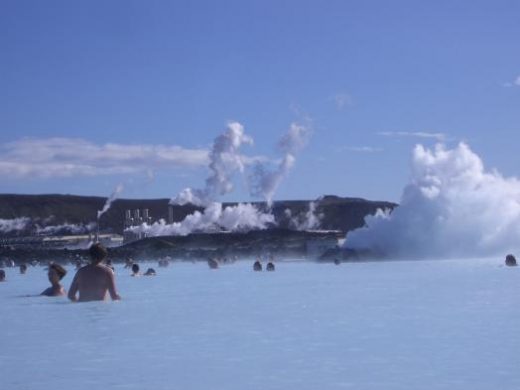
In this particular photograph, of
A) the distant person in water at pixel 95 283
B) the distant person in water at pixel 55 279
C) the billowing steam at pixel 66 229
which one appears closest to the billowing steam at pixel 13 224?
the billowing steam at pixel 66 229

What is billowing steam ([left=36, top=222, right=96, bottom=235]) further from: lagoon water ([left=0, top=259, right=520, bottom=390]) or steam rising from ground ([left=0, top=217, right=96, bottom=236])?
lagoon water ([left=0, top=259, right=520, bottom=390])

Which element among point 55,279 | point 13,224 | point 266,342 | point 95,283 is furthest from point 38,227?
point 266,342

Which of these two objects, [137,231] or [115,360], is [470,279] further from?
[137,231]

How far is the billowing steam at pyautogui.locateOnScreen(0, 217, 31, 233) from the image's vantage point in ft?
350

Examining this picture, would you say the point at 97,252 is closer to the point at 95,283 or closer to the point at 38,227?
the point at 95,283

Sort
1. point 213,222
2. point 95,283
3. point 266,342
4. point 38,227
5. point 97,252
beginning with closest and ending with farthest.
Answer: point 266,342 → point 97,252 → point 95,283 → point 213,222 → point 38,227

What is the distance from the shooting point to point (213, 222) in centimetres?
7925

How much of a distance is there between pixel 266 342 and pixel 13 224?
103658 millimetres

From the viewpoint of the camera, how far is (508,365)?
7.13m

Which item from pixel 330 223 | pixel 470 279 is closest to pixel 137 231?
pixel 330 223

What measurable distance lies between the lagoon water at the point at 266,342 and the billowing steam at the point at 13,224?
312ft

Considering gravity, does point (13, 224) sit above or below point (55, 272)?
above

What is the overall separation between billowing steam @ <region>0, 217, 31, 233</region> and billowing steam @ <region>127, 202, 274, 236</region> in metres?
32.5

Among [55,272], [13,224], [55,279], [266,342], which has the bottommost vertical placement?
[266,342]
